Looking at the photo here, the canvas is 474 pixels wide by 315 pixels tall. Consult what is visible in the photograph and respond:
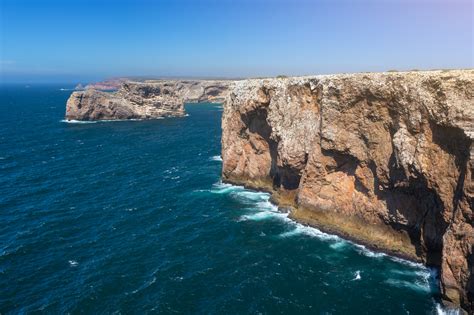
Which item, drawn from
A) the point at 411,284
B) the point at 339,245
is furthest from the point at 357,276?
the point at 339,245

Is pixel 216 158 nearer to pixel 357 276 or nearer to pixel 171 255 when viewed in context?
pixel 171 255

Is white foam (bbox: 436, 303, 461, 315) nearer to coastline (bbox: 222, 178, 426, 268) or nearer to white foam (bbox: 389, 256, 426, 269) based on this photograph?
white foam (bbox: 389, 256, 426, 269)

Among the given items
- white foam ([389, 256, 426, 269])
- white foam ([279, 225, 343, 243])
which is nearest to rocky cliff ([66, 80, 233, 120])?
white foam ([279, 225, 343, 243])

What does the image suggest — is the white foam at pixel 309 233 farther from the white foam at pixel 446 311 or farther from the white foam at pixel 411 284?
the white foam at pixel 446 311

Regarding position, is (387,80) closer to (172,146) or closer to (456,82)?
(456,82)

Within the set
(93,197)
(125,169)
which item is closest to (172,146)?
(125,169)
